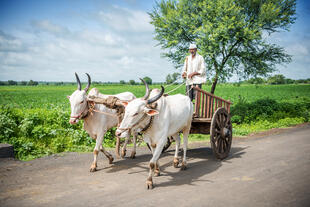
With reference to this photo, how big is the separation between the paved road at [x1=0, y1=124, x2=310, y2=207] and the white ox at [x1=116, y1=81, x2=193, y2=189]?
0.53 metres

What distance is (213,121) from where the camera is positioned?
595 centimetres

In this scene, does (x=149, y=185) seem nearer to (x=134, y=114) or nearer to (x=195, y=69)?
(x=134, y=114)

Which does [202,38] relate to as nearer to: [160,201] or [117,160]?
[117,160]

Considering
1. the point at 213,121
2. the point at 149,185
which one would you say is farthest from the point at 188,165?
the point at 149,185

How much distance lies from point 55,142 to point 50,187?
11.7ft

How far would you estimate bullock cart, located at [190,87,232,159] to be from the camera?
610 centimetres

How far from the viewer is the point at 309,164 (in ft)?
17.7

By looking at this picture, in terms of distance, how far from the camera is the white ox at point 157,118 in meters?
4.23

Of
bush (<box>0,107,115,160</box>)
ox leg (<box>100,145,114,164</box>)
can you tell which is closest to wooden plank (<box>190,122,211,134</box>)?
ox leg (<box>100,145,114,164</box>)

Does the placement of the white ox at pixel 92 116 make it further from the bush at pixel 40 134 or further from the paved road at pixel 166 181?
the bush at pixel 40 134

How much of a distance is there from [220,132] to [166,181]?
7.52ft

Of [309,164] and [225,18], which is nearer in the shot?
[309,164]

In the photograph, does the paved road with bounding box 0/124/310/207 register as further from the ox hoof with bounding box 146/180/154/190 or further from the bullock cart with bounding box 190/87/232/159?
the bullock cart with bounding box 190/87/232/159

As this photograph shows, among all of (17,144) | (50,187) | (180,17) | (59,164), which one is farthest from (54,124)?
(180,17)
